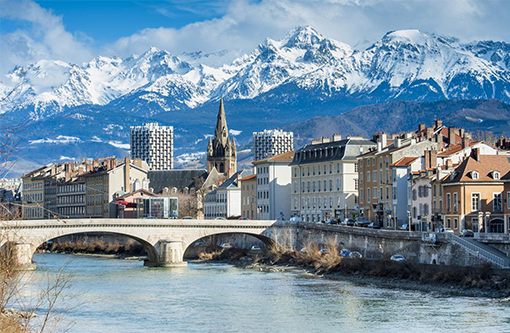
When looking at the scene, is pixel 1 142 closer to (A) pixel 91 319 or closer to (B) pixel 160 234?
(A) pixel 91 319

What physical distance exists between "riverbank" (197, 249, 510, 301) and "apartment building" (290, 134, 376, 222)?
16.3 m

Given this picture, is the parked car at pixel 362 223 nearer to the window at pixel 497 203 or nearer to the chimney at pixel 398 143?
the chimney at pixel 398 143

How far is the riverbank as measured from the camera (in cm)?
5884

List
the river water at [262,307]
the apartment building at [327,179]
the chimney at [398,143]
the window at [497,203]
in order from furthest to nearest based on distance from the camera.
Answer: the apartment building at [327,179] → the chimney at [398,143] → the window at [497,203] → the river water at [262,307]

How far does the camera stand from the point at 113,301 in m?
60.1

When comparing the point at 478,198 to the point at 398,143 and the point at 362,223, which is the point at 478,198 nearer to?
the point at 362,223

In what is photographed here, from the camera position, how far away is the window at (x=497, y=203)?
7544 centimetres

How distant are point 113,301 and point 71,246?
72880 mm

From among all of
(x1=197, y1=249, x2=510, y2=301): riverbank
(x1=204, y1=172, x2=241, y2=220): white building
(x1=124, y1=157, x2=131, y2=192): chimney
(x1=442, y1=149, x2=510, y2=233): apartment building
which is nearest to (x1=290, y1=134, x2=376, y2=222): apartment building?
(x1=197, y1=249, x2=510, y2=301): riverbank

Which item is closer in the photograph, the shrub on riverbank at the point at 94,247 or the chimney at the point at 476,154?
the chimney at the point at 476,154

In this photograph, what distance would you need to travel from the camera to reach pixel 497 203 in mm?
75688

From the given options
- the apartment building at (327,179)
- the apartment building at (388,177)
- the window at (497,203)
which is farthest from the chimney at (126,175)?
the window at (497,203)

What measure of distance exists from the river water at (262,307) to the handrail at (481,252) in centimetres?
500

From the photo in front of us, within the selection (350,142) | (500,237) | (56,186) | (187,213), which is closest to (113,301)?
(500,237)
